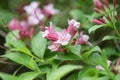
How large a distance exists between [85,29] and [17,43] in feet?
1.34

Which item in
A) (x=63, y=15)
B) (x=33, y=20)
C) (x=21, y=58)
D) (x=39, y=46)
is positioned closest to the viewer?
(x=21, y=58)

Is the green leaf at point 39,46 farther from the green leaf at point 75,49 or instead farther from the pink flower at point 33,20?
the pink flower at point 33,20

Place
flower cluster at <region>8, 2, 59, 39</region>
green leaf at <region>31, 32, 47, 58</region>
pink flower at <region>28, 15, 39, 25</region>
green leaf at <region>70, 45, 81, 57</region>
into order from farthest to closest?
pink flower at <region>28, 15, 39, 25</region>
flower cluster at <region>8, 2, 59, 39</region>
green leaf at <region>31, 32, 47, 58</region>
green leaf at <region>70, 45, 81, 57</region>

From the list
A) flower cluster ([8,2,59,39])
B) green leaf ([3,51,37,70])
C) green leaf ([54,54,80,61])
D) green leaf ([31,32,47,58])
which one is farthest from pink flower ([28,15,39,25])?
green leaf ([54,54,80,61])

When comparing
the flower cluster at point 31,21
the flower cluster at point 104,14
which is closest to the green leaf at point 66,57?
the flower cluster at point 104,14

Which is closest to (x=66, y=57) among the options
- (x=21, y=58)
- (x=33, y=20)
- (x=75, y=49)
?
(x=75, y=49)

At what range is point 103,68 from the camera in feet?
4.73

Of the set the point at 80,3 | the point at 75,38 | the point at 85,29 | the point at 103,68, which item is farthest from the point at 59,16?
the point at 103,68

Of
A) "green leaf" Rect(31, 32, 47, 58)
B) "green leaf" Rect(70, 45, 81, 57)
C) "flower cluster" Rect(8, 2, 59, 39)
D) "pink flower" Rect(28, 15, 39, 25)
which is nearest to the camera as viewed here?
"green leaf" Rect(70, 45, 81, 57)

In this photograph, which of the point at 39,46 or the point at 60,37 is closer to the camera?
the point at 60,37

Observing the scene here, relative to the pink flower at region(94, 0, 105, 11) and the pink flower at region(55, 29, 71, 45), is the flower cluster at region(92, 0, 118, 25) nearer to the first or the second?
the pink flower at region(94, 0, 105, 11)

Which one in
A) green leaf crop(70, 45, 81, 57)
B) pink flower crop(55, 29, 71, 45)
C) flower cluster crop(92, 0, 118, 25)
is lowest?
green leaf crop(70, 45, 81, 57)

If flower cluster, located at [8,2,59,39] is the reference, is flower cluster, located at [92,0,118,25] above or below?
below

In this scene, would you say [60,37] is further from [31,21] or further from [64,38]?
[31,21]
